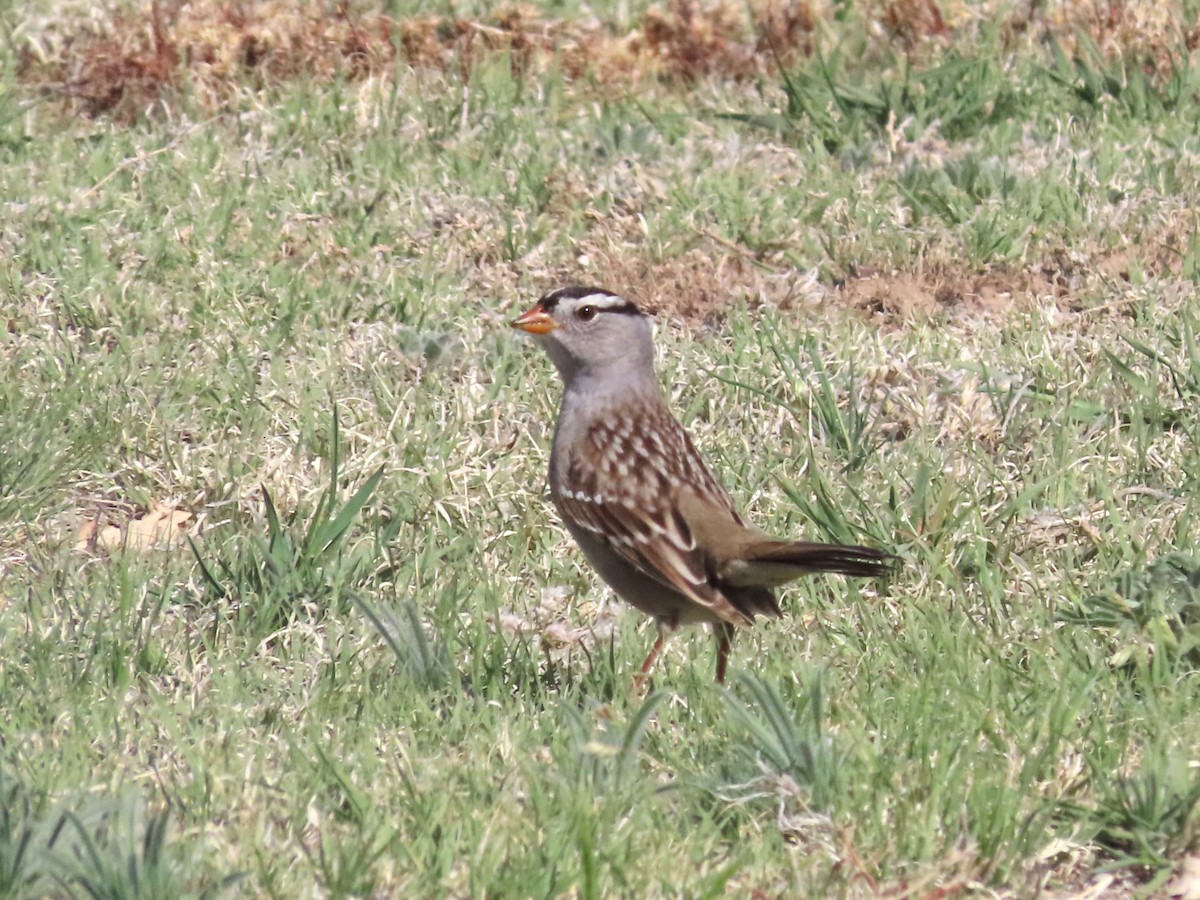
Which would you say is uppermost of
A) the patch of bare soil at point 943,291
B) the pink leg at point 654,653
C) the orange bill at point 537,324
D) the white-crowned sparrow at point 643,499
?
the orange bill at point 537,324

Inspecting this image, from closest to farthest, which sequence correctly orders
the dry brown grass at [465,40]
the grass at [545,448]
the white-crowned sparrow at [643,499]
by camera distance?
1. the grass at [545,448]
2. the white-crowned sparrow at [643,499]
3. the dry brown grass at [465,40]

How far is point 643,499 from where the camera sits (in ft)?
19.1

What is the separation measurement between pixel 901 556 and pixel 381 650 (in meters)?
1.68

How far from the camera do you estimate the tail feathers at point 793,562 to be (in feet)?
16.3

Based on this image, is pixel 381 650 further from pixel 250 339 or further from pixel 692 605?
pixel 250 339

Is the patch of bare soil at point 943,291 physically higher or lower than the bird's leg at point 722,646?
higher

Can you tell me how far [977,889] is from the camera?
170 inches

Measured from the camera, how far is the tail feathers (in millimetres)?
4965

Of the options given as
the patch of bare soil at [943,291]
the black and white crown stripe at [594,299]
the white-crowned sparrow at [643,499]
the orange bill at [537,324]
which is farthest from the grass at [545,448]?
the black and white crown stripe at [594,299]

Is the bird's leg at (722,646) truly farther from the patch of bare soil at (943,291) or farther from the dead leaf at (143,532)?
the patch of bare soil at (943,291)

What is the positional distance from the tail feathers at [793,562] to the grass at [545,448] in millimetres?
281

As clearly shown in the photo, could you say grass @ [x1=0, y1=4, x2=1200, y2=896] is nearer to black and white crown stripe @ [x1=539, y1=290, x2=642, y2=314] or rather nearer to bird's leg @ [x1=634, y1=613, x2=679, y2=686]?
bird's leg @ [x1=634, y1=613, x2=679, y2=686]

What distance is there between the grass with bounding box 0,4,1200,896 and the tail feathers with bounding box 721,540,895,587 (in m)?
0.28

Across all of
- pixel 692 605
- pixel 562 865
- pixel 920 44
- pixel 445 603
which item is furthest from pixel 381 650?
pixel 920 44
